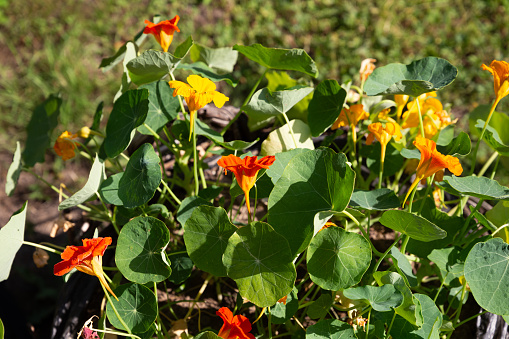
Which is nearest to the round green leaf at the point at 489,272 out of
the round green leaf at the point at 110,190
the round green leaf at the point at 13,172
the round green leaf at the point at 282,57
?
the round green leaf at the point at 282,57

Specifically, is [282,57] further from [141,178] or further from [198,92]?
[141,178]

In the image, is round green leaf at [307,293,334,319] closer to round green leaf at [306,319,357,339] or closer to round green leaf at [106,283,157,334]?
round green leaf at [306,319,357,339]

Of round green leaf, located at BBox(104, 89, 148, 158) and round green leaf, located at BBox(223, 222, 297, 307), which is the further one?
round green leaf, located at BBox(104, 89, 148, 158)

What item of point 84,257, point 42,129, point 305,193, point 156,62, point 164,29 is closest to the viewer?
point 84,257

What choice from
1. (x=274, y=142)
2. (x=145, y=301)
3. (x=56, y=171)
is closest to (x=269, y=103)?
(x=274, y=142)

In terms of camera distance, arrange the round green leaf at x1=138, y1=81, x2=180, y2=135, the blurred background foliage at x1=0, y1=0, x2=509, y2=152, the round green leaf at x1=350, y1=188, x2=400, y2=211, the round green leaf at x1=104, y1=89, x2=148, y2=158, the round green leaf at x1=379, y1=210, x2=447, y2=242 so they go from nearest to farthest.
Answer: the round green leaf at x1=379, y1=210, x2=447, y2=242
the round green leaf at x1=350, y1=188, x2=400, y2=211
the round green leaf at x1=104, y1=89, x2=148, y2=158
the round green leaf at x1=138, y1=81, x2=180, y2=135
the blurred background foliage at x1=0, y1=0, x2=509, y2=152

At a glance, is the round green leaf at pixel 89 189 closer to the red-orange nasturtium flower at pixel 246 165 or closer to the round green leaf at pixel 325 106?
the red-orange nasturtium flower at pixel 246 165

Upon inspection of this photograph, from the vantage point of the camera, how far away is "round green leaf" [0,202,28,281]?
2.68 feet

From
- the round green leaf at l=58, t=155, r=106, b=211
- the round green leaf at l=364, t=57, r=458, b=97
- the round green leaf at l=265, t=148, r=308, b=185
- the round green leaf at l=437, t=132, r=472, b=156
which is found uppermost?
the round green leaf at l=364, t=57, r=458, b=97

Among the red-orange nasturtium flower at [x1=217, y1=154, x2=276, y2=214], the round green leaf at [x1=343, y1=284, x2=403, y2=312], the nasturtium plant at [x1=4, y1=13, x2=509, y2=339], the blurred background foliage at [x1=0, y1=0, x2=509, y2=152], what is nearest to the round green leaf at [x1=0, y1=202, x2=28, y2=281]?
the nasturtium plant at [x1=4, y1=13, x2=509, y2=339]

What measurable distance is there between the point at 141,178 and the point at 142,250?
140 millimetres

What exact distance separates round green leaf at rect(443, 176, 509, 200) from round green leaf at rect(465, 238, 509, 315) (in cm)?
8

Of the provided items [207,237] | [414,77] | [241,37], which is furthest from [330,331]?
[241,37]

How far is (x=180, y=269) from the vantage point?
2.89ft
